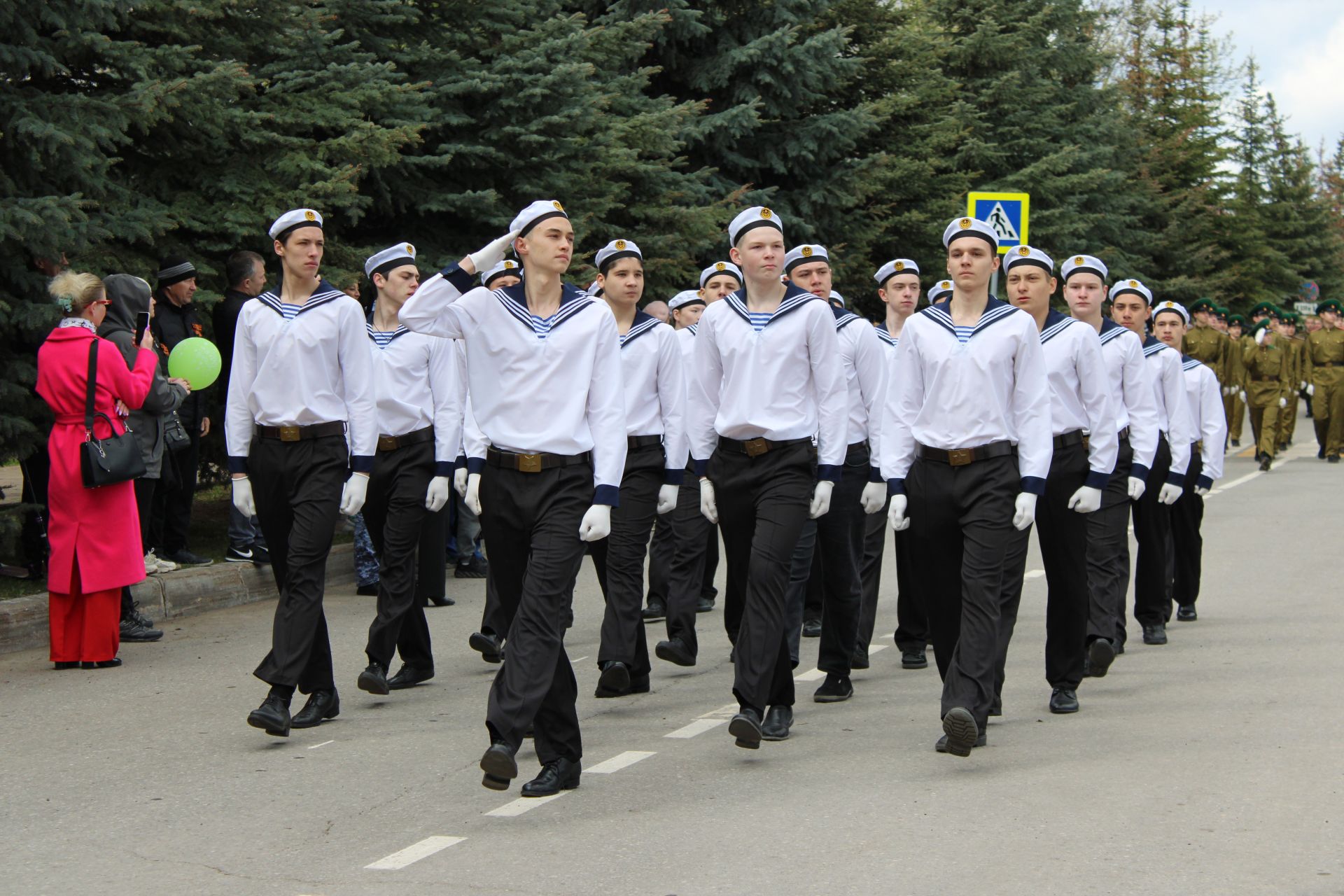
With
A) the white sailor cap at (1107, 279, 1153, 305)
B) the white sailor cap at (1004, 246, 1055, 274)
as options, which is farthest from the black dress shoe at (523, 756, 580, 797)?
the white sailor cap at (1107, 279, 1153, 305)

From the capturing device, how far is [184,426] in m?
12.0

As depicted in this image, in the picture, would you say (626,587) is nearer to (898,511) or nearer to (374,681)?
(374,681)

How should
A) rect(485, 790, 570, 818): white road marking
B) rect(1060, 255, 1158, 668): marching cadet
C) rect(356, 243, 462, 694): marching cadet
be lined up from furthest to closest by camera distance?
rect(1060, 255, 1158, 668): marching cadet < rect(356, 243, 462, 694): marching cadet < rect(485, 790, 570, 818): white road marking

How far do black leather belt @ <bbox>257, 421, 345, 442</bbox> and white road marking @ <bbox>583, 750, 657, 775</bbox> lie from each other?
6.22ft

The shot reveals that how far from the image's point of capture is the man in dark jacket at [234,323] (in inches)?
477

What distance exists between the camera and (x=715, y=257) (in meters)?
21.0

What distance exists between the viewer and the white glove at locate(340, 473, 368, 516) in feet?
24.6

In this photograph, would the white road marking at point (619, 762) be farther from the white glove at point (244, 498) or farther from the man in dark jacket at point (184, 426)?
the man in dark jacket at point (184, 426)

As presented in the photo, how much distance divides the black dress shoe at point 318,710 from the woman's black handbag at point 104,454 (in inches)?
83.8

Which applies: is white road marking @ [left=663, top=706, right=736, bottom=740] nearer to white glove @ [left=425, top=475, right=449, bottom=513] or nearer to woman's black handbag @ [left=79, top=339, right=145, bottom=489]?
white glove @ [left=425, top=475, right=449, bottom=513]

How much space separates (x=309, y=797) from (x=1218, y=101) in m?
51.3

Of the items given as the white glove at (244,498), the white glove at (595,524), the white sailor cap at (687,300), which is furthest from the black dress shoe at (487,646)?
the white sailor cap at (687,300)

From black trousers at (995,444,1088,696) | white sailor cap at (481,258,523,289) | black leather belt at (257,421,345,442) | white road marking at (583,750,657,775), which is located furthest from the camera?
white sailor cap at (481,258,523,289)

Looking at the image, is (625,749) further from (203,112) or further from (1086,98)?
(1086,98)
